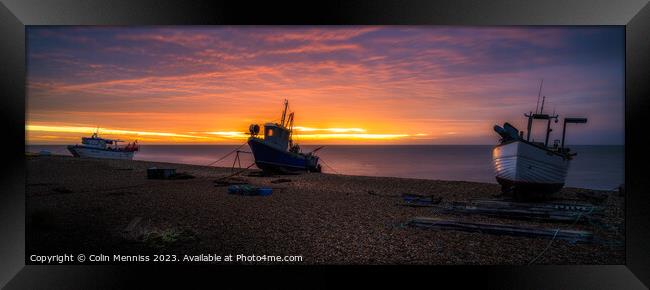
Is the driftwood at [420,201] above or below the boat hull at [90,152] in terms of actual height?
A: below

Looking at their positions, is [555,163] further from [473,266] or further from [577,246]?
[473,266]

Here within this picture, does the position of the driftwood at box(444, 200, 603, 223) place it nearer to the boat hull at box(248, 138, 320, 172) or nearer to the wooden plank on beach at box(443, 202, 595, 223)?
the wooden plank on beach at box(443, 202, 595, 223)

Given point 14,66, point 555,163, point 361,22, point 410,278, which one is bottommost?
point 410,278

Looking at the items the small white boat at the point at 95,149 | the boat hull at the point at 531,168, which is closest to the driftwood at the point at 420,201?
the boat hull at the point at 531,168

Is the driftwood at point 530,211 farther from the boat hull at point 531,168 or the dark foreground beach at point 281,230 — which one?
the boat hull at point 531,168

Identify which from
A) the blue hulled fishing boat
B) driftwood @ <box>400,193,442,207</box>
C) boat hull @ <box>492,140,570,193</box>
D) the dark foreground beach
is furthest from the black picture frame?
the blue hulled fishing boat

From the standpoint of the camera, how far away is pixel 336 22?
782 cm

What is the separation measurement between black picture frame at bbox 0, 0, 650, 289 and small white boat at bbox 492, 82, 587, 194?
19.8 feet

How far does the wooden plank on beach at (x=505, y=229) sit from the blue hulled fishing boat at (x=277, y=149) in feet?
51.1

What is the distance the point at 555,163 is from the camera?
14.4 m

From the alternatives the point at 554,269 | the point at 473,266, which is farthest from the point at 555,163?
the point at 473,266

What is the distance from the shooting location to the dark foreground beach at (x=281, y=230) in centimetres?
817

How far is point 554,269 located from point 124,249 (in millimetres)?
9114

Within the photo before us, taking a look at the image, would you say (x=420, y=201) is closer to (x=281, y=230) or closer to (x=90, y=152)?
(x=281, y=230)
